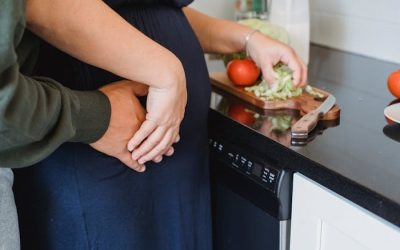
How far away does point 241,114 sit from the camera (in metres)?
1.06

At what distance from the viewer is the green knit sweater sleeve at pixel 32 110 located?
2.06 feet

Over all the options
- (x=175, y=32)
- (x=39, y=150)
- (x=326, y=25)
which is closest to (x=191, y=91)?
(x=175, y=32)

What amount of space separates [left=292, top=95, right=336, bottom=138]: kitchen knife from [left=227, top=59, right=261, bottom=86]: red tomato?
167mm

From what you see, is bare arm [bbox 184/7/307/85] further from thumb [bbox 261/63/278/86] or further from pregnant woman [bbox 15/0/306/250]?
pregnant woman [bbox 15/0/306/250]

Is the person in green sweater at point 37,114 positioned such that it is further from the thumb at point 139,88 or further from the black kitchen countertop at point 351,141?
the black kitchen countertop at point 351,141

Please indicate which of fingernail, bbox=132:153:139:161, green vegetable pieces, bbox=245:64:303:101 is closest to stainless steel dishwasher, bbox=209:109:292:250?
green vegetable pieces, bbox=245:64:303:101

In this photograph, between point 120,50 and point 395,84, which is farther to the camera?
point 395,84

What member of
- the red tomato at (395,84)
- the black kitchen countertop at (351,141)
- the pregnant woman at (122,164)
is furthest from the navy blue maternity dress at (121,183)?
the red tomato at (395,84)

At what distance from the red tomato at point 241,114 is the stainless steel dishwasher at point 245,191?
15mm

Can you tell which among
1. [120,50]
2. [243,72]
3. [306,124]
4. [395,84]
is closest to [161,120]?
[120,50]

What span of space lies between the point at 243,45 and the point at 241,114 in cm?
17

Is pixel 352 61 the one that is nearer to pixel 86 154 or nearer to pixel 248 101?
pixel 248 101

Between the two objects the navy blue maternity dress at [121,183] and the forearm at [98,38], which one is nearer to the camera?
the forearm at [98,38]

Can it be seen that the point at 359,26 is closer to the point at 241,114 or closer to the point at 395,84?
the point at 395,84
